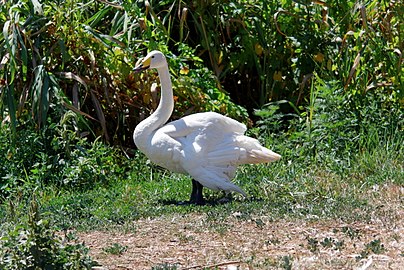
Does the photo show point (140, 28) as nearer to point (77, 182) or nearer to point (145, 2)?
point (145, 2)

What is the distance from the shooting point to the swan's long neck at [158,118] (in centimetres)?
812

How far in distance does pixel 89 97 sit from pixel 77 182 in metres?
1.26

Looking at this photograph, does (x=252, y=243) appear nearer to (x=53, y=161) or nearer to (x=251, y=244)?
(x=251, y=244)

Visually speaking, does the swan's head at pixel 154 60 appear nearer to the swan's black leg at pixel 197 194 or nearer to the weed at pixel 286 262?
the swan's black leg at pixel 197 194

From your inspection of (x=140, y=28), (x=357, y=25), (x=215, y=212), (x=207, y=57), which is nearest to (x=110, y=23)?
(x=140, y=28)

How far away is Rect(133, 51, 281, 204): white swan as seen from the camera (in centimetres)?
788

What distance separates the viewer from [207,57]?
11.0 metres

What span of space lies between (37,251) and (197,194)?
107 inches

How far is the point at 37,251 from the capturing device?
5500mm

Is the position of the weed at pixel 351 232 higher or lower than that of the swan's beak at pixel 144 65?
lower

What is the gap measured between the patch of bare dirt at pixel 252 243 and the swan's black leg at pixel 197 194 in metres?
0.52

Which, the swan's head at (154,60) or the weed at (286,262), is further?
the swan's head at (154,60)

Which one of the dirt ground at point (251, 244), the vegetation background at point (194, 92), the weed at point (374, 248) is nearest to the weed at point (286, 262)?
the dirt ground at point (251, 244)

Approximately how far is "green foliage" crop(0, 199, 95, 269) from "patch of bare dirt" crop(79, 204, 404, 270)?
0.44 m
